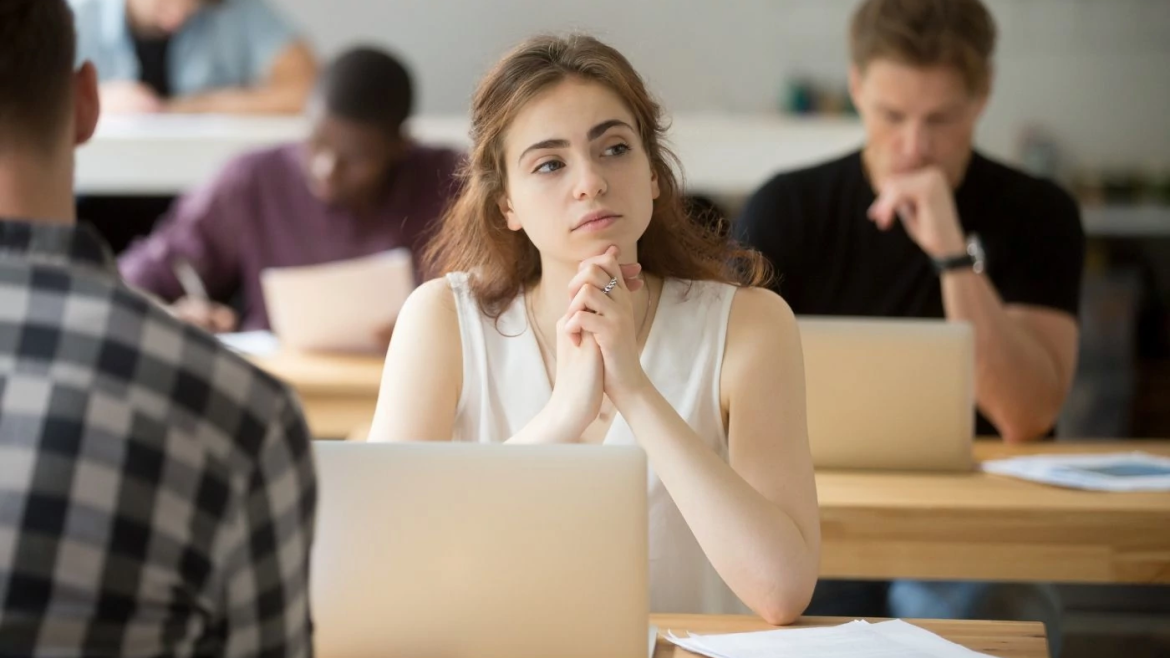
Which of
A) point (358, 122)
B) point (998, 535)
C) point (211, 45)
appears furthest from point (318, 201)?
point (998, 535)

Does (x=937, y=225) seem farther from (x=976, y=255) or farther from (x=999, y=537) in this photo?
(x=999, y=537)

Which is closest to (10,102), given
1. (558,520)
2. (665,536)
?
(558,520)

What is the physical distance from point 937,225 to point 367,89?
154 cm

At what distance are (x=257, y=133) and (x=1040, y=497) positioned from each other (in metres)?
3.12

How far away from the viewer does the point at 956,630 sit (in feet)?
4.24

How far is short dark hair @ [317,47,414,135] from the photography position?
135 inches

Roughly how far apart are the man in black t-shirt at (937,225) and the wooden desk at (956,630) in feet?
3.64

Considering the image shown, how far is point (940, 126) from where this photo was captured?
250cm

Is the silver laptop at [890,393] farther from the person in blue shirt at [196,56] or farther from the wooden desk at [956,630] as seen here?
the person in blue shirt at [196,56]

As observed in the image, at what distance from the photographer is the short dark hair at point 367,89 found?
3.43 meters

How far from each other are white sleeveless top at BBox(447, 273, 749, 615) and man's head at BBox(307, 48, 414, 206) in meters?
1.83

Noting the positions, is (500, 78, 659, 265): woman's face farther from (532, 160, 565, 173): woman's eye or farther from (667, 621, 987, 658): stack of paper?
(667, 621, 987, 658): stack of paper

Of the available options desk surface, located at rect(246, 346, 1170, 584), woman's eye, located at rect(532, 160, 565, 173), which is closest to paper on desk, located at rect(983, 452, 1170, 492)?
desk surface, located at rect(246, 346, 1170, 584)

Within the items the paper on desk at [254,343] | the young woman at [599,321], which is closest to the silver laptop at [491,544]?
the young woman at [599,321]
